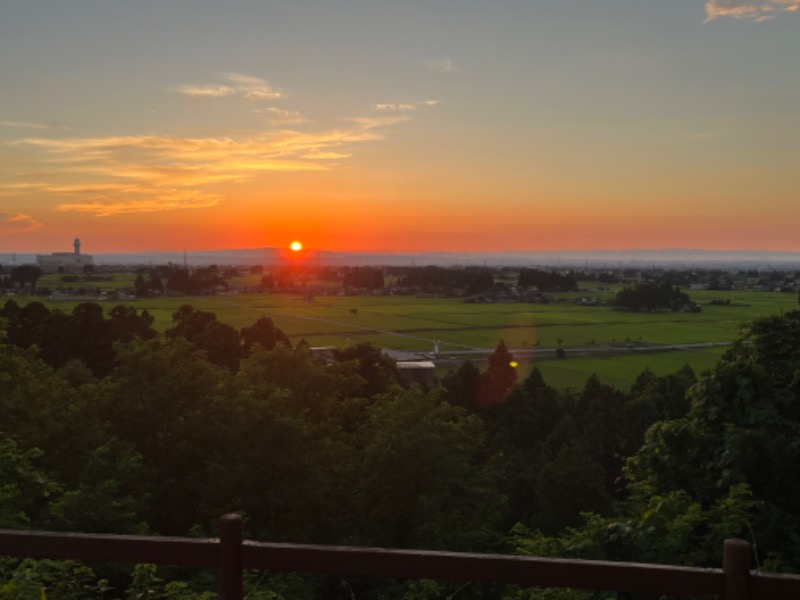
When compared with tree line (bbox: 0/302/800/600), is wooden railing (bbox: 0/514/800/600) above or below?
above

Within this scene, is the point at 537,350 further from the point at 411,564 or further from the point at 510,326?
the point at 411,564

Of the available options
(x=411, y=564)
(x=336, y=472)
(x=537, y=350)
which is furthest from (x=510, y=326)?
(x=411, y=564)

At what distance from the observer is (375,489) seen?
20.9m

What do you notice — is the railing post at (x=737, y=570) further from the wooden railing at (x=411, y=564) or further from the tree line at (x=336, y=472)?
the tree line at (x=336, y=472)

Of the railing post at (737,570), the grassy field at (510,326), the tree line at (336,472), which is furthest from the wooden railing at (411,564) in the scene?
the grassy field at (510,326)

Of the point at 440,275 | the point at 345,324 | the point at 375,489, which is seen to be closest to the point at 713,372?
the point at 375,489

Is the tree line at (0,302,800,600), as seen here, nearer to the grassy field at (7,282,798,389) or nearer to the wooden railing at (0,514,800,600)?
the wooden railing at (0,514,800,600)

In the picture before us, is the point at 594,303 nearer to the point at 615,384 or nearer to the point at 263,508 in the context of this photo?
the point at 615,384

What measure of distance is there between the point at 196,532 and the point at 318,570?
44.8 feet

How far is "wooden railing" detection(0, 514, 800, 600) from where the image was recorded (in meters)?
3.13

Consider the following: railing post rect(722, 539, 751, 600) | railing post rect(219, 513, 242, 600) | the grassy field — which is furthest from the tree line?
the grassy field

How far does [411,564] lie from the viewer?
3.32m

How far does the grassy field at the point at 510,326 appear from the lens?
7281cm

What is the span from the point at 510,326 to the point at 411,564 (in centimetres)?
10059
